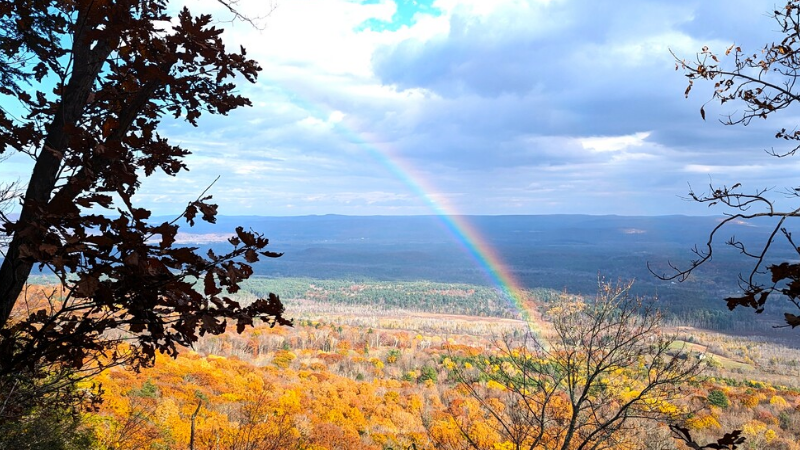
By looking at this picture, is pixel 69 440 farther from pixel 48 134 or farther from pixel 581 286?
pixel 581 286

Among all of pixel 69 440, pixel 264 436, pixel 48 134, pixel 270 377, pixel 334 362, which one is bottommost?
pixel 334 362

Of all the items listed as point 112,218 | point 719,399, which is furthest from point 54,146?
point 719,399

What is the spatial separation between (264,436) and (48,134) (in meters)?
10.3

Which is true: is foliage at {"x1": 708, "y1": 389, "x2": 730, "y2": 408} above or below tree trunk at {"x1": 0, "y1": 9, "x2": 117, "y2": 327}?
below

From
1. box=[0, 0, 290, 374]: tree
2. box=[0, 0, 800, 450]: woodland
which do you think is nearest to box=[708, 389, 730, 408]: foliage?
box=[0, 0, 800, 450]: woodland

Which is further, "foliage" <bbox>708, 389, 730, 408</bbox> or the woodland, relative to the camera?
"foliage" <bbox>708, 389, 730, 408</bbox>

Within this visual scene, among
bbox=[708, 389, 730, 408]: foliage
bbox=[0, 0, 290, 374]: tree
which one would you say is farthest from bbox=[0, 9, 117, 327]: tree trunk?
bbox=[708, 389, 730, 408]: foliage

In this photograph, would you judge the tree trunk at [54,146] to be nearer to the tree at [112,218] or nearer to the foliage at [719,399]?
the tree at [112,218]

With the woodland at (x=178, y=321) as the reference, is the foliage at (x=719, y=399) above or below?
below

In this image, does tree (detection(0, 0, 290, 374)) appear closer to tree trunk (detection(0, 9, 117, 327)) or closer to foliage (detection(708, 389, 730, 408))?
tree trunk (detection(0, 9, 117, 327))

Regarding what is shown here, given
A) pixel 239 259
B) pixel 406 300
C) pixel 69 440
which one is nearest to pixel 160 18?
pixel 239 259

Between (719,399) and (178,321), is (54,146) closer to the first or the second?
(178,321)

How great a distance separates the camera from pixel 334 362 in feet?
120

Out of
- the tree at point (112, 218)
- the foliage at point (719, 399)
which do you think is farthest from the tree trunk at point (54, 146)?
the foliage at point (719, 399)
